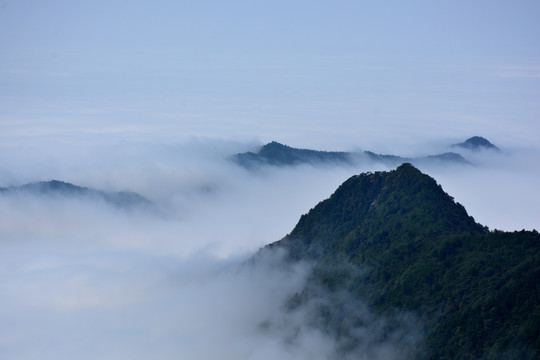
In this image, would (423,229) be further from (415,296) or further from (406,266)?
(415,296)

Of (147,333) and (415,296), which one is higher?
(415,296)

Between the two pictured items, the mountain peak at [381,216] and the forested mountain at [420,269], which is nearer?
the forested mountain at [420,269]

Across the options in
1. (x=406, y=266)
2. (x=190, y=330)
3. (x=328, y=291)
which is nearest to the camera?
(x=406, y=266)

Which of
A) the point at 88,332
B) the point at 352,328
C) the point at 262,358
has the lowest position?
the point at 88,332

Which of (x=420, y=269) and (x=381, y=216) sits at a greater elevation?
(x=381, y=216)

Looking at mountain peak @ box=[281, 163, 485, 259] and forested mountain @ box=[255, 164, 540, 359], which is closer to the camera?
forested mountain @ box=[255, 164, 540, 359]

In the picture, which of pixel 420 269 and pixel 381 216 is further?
pixel 381 216

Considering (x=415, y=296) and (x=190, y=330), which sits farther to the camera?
(x=190, y=330)

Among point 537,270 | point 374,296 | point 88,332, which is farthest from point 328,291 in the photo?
point 88,332
